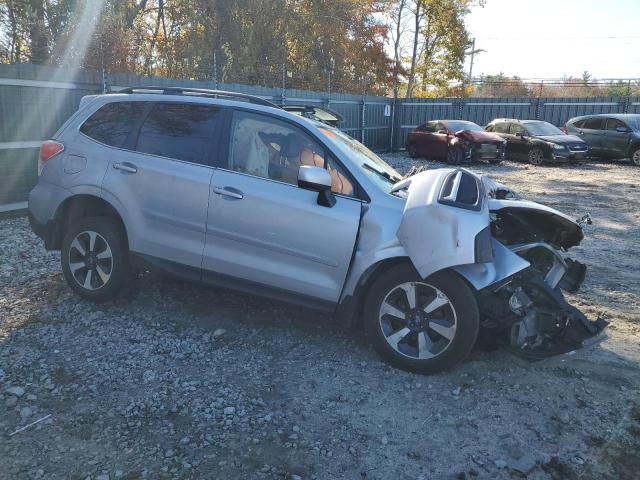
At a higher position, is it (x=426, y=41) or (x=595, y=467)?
(x=426, y=41)

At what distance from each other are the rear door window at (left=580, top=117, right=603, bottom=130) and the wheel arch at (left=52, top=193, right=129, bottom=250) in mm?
18919

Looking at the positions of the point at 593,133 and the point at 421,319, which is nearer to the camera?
the point at 421,319

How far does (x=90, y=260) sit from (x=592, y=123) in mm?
19265

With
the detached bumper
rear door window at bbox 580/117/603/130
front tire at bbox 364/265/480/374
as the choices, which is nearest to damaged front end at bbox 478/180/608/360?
front tire at bbox 364/265/480/374

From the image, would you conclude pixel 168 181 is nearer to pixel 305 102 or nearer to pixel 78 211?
pixel 78 211

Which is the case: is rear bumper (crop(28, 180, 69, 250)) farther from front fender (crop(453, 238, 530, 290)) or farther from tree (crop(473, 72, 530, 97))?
tree (crop(473, 72, 530, 97))

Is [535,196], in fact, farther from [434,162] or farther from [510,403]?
[510,403]

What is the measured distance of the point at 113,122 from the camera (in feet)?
15.5

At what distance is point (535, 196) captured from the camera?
11.7 metres

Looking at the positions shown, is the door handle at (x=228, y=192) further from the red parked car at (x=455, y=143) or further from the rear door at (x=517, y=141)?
the rear door at (x=517, y=141)

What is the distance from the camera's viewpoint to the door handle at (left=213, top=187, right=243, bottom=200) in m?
4.12

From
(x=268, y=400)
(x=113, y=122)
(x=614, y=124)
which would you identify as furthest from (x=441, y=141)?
(x=268, y=400)

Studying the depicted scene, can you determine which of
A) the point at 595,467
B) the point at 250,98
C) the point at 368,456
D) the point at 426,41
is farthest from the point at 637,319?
the point at 426,41

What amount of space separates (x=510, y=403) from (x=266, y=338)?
1867 mm
